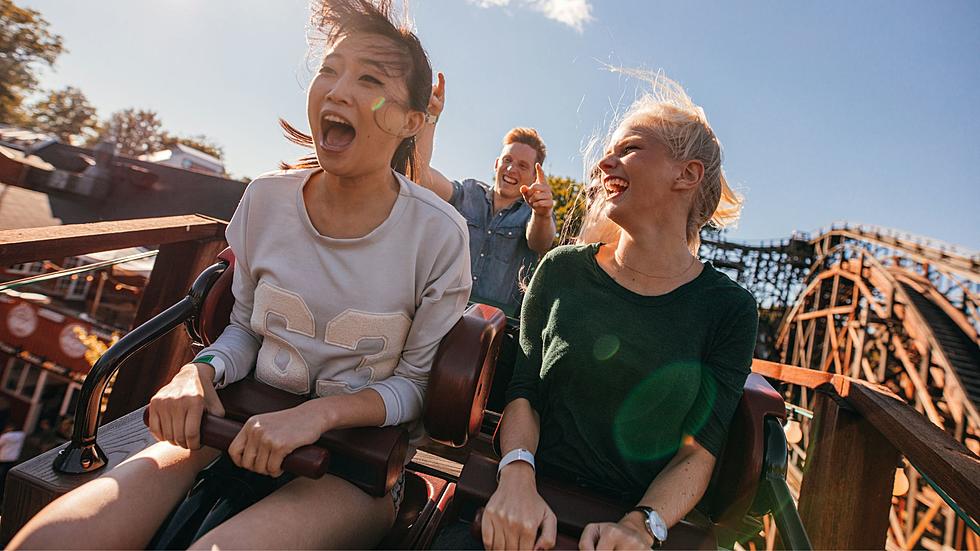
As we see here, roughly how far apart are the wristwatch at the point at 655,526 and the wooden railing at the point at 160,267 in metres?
1.67

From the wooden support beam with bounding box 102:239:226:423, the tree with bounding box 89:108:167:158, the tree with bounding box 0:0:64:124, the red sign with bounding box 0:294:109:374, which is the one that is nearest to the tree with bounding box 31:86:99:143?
the tree with bounding box 89:108:167:158

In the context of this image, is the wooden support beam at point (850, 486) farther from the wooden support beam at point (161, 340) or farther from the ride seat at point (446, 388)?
the wooden support beam at point (161, 340)

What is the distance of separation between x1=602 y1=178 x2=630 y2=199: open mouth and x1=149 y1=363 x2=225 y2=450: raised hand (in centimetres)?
107

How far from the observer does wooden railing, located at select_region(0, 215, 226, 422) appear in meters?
1.67

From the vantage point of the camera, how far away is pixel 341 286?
1.14 m

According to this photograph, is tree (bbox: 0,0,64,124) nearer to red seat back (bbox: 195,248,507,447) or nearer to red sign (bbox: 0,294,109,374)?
red sign (bbox: 0,294,109,374)

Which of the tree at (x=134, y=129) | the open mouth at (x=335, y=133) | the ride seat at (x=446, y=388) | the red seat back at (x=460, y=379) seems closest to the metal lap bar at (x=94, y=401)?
the ride seat at (x=446, y=388)

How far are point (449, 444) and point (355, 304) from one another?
38 cm

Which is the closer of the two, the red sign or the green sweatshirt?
the green sweatshirt

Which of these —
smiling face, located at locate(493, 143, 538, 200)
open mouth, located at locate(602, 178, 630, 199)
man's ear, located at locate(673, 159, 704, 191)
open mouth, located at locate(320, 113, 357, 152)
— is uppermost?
smiling face, located at locate(493, 143, 538, 200)

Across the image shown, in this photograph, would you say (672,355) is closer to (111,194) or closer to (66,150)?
(111,194)

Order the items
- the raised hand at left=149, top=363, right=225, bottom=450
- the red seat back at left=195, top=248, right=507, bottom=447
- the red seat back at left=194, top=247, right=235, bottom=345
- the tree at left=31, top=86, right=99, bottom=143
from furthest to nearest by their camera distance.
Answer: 1. the tree at left=31, top=86, right=99, bottom=143
2. the red seat back at left=194, top=247, right=235, bottom=345
3. the red seat back at left=195, top=248, right=507, bottom=447
4. the raised hand at left=149, top=363, right=225, bottom=450

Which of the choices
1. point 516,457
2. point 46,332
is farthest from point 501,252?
point 46,332

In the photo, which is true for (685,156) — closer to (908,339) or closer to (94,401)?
(94,401)
